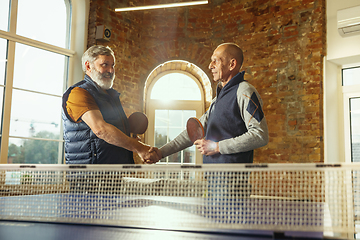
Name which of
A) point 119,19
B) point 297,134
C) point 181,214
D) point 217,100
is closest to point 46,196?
point 181,214

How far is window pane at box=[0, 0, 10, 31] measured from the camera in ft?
15.9

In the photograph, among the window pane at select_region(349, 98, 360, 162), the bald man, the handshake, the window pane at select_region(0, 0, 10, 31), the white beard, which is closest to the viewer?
the bald man

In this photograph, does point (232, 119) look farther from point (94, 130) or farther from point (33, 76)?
point (33, 76)

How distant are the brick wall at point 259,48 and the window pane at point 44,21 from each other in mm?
506

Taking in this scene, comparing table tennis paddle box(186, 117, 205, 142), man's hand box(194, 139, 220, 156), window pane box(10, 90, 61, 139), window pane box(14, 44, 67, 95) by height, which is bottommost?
man's hand box(194, 139, 220, 156)

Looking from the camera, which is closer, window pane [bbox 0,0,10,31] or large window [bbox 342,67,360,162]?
window pane [bbox 0,0,10,31]

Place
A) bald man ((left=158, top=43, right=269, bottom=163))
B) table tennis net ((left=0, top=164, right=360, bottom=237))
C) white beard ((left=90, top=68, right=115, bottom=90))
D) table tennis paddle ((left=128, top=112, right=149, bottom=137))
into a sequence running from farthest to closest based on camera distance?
table tennis paddle ((left=128, top=112, right=149, bottom=137)) → white beard ((left=90, top=68, right=115, bottom=90)) → bald man ((left=158, top=43, right=269, bottom=163)) → table tennis net ((left=0, top=164, right=360, bottom=237))

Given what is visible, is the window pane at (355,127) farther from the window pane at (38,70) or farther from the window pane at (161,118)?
the window pane at (38,70)

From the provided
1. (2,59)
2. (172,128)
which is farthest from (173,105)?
(2,59)

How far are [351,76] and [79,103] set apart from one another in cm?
467

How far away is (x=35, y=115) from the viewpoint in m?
5.20

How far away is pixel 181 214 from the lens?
4.40 feet

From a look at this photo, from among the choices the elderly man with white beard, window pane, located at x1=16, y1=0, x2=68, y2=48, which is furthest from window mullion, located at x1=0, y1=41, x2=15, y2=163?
the elderly man with white beard

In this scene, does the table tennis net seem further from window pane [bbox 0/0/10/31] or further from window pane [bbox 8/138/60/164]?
window pane [bbox 0/0/10/31]
